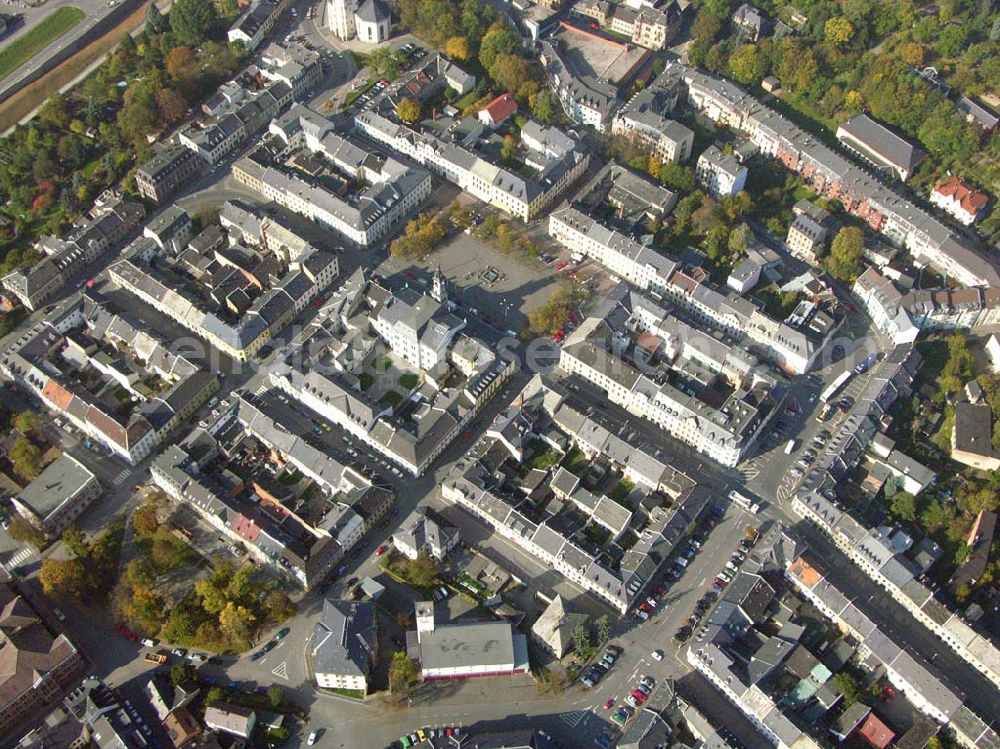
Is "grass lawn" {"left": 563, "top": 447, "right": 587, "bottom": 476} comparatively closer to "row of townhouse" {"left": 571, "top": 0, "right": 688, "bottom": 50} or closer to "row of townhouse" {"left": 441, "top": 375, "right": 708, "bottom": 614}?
"row of townhouse" {"left": 441, "top": 375, "right": 708, "bottom": 614}

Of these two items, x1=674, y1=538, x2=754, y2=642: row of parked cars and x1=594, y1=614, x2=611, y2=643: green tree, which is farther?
x1=674, y1=538, x2=754, y2=642: row of parked cars

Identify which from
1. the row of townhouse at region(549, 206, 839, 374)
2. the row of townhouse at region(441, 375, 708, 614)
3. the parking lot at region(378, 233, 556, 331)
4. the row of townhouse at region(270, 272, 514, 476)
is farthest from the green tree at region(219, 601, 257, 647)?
the row of townhouse at region(549, 206, 839, 374)

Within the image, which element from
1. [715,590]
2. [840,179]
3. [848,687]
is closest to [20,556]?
[715,590]

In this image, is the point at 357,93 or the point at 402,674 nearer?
the point at 402,674

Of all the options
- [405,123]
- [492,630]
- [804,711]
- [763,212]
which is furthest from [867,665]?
[405,123]

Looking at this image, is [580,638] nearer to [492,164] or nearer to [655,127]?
[492,164]

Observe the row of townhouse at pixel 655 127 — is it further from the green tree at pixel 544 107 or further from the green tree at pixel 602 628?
the green tree at pixel 602 628
